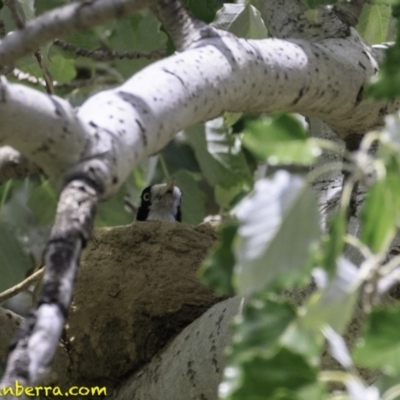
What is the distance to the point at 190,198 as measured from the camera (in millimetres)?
3875

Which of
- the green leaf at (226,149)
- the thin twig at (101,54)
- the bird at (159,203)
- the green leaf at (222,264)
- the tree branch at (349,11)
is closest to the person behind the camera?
the green leaf at (222,264)

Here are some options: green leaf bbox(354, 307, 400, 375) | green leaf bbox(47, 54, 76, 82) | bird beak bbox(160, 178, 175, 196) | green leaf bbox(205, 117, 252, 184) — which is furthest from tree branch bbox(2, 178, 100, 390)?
bird beak bbox(160, 178, 175, 196)

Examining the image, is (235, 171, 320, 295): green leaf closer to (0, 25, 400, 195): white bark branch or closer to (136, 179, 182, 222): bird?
(0, 25, 400, 195): white bark branch

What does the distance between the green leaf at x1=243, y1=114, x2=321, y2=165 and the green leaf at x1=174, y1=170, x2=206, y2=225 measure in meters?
2.82

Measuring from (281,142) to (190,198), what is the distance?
9.47ft

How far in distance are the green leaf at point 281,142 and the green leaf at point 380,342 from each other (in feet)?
0.72

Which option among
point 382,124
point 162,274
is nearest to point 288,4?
point 382,124

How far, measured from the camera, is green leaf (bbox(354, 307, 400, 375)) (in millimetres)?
1026

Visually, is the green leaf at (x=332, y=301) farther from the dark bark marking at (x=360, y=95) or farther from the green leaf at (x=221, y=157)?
the green leaf at (x=221, y=157)

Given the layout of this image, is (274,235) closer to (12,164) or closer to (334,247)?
(334,247)

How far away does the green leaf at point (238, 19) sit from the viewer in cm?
248

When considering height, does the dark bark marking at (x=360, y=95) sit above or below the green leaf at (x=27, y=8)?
below

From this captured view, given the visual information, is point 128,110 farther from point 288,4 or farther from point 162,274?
point 162,274

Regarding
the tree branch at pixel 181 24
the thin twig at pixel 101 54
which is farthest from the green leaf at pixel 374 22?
the tree branch at pixel 181 24
